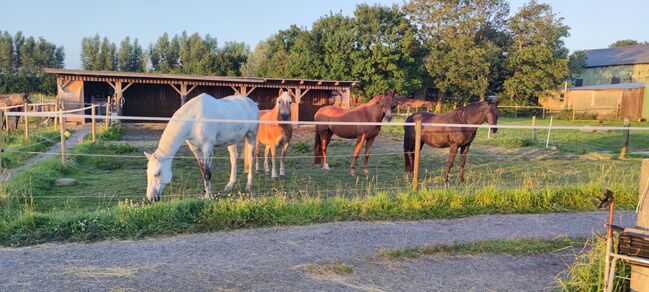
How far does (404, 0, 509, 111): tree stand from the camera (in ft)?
117

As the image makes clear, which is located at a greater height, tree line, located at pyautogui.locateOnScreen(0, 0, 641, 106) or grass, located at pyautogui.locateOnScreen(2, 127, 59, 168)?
tree line, located at pyautogui.locateOnScreen(0, 0, 641, 106)

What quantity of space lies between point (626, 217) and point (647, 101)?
2426 centimetres

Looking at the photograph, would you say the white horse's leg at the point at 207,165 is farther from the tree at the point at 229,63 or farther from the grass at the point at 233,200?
the tree at the point at 229,63

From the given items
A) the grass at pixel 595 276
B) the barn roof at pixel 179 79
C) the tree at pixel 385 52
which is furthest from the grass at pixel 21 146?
the tree at pixel 385 52

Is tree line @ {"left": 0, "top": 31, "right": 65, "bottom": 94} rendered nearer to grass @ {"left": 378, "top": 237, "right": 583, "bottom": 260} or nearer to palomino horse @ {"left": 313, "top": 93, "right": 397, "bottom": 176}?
palomino horse @ {"left": 313, "top": 93, "right": 397, "bottom": 176}

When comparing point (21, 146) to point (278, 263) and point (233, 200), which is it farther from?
point (278, 263)

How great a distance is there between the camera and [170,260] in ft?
12.5

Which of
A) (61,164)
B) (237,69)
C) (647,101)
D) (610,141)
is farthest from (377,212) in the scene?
(237,69)

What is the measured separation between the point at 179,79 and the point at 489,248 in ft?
60.2

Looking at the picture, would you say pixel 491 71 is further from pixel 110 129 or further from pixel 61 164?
pixel 61 164

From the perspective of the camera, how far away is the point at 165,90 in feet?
80.3

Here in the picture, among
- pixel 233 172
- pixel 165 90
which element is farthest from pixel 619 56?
pixel 233 172

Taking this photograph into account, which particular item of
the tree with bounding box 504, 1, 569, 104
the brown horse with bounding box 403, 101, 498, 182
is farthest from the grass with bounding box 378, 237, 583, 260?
the tree with bounding box 504, 1, 569, 104

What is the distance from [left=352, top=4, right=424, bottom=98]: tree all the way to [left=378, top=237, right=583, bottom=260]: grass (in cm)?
3014
